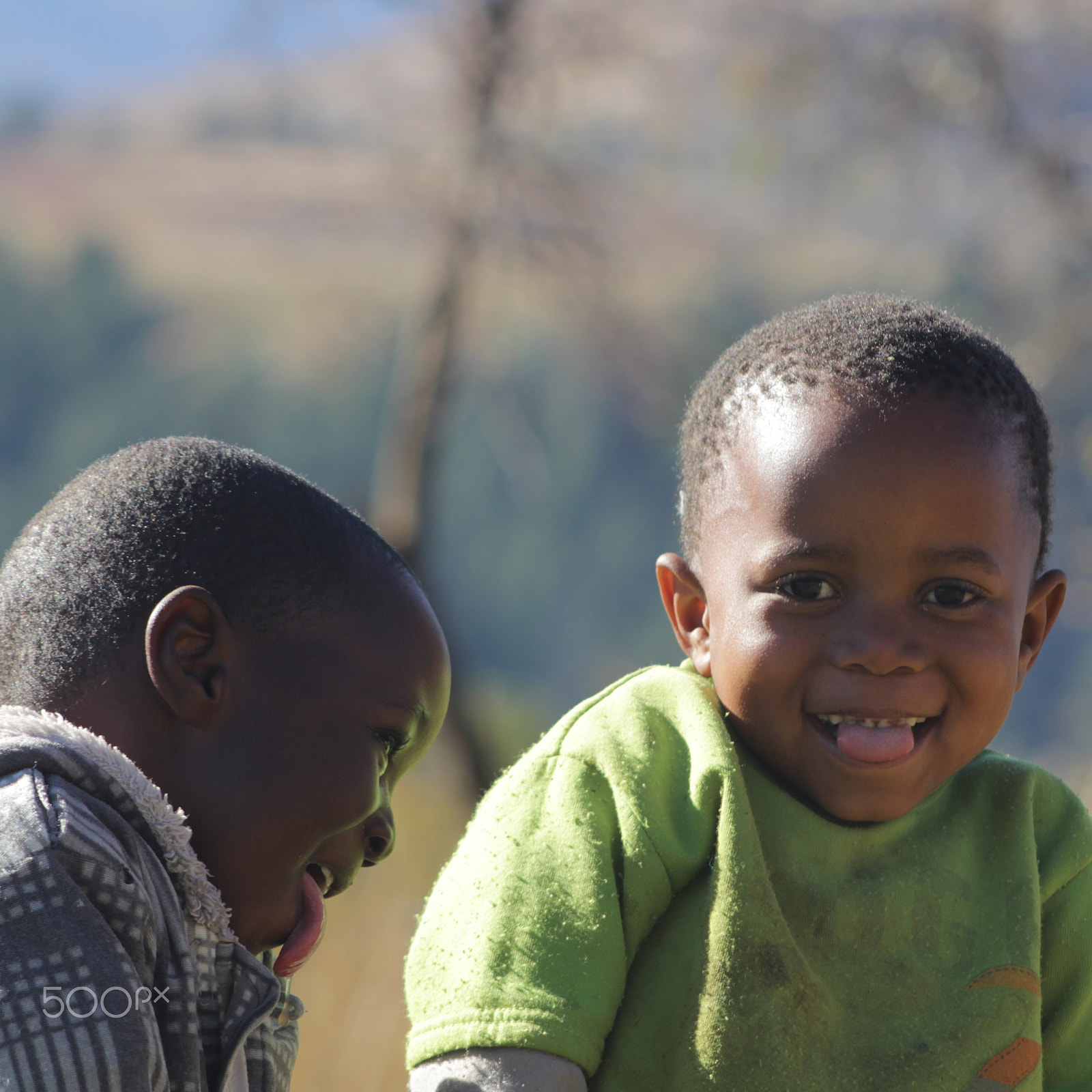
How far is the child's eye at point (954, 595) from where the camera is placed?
1751 mm

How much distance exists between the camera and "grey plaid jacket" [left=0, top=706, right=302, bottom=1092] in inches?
49.9

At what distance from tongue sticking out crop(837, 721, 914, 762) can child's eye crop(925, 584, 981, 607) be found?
0.57 feet

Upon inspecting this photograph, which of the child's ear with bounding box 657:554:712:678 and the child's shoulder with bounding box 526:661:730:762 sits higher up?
the child's ear with bounding box 657:554:712:678

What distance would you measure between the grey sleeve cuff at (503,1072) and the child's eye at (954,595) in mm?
748

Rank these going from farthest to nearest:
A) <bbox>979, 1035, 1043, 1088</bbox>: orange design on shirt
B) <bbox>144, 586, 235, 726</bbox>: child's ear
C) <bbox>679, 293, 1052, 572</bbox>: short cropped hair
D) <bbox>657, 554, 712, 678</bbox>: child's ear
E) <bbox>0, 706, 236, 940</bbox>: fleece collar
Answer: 1. <bbox>657, 554, 712, 678</bbox>: child's ear
2. <bbox>679, 293, 1052, 572</bbox>: short cropped hair
3. <bbox>979, 1035, 1043, 1088</bbox>: orange design on shirt
4. <bbox>144, 586, 235, 726</bbox>: child's ear
5. <bbox>0, 706, 236, 940</bbox>: fleece collar

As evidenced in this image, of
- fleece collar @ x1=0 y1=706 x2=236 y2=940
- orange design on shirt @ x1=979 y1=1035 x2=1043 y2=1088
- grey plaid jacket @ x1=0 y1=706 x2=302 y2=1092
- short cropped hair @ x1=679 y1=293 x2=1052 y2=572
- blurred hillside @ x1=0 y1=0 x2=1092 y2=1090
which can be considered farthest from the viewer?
blurred hillside @ x1=0 y1=0 x2=1092 y2=1090

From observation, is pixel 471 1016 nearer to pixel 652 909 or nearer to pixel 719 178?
pixel 652 909

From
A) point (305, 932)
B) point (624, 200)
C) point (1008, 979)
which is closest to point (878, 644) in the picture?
point (1008, 979)

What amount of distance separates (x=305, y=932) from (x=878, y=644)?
2.67 ft

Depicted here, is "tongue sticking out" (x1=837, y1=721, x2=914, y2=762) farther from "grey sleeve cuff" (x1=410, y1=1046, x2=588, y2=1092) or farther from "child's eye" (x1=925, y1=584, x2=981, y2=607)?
"grey sleeve cuff" (x1=410, y1=1046, x2=588, y2=1092)

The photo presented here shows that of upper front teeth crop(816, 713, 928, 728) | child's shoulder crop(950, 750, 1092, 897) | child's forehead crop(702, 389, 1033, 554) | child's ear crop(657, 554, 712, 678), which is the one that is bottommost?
child's shoulder crop(950, 750, 1092, 897)

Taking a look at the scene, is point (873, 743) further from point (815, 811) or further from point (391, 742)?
point (391, 742)

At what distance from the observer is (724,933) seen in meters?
1.60

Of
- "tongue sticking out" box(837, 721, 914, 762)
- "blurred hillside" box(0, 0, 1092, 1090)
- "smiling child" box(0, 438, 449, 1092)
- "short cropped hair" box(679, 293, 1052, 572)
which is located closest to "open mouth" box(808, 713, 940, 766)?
"tongue sticking out" box(837, 721, 914, 762)
